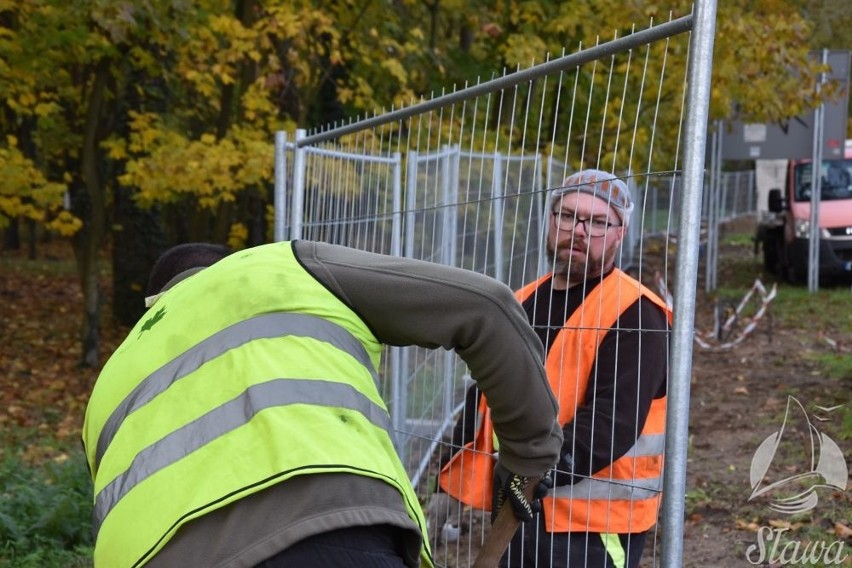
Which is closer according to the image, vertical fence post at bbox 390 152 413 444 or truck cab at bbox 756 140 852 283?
vertical fence post at bbox 390 152 413 444

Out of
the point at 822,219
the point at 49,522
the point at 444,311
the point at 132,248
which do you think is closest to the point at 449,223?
the point at 49,522

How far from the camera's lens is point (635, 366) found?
288 centimetres

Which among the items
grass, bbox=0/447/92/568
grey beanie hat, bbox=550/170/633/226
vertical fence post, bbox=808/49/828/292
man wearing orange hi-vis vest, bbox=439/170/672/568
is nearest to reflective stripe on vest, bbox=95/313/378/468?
man wearing orange hi-vis vest, bbox=439/170/672/568

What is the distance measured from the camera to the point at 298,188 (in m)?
4.99

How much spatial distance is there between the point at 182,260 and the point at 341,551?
37.9 inches

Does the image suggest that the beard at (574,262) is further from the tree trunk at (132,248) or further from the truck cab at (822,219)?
the truck cab at (822,219)

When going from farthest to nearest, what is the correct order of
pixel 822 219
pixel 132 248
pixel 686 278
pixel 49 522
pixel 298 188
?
pixel 822 219 < pixel 132 248 < pixel 49 522 < pixel 298 188 < pixel 686 278

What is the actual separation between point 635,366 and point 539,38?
12.3 meters

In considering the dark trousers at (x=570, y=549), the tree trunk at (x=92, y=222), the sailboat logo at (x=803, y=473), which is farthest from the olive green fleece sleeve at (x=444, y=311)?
the tree trunk at (x=92, y=222)

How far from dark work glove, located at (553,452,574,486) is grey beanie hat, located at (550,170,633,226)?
2.19 feet

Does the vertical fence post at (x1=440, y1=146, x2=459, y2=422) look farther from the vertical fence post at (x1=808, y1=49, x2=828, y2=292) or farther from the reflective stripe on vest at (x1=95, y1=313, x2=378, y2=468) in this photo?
the vertical fence post at (x1=808, y1=49, x2=828, y2=292)

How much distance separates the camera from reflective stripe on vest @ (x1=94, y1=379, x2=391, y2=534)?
Result: 6.20 feet

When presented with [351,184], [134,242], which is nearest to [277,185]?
[351,184]

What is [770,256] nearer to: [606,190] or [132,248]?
[132,248]
